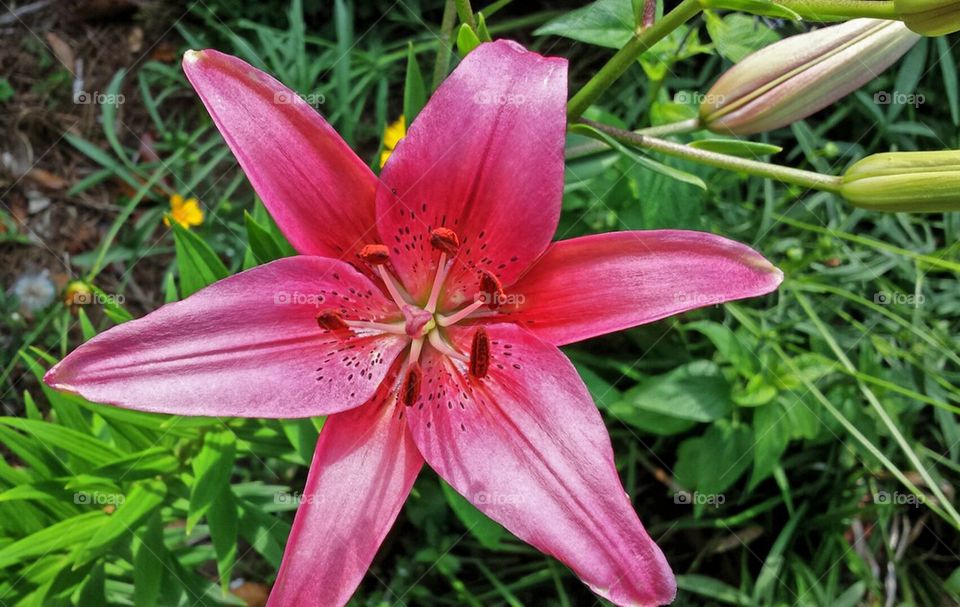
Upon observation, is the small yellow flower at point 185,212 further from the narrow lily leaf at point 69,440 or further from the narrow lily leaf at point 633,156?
the narrow lily leaf at point 633,156

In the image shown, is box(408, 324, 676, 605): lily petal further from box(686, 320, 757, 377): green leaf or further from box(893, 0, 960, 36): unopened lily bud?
box(686, 320, 757, 377): green leaf

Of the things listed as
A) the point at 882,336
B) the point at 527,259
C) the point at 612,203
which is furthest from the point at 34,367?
the point at 882,336

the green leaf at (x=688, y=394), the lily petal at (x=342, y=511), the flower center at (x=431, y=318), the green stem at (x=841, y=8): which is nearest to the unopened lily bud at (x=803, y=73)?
the green stem at (x=841, y=8)

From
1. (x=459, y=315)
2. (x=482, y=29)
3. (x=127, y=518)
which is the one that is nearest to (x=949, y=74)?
(x=482, y=29)

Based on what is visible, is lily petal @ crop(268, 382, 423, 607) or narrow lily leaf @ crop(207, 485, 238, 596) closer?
lily petal @ crop(268, 382, 423, 607)

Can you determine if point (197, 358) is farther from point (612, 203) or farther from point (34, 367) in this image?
point (612, 203)

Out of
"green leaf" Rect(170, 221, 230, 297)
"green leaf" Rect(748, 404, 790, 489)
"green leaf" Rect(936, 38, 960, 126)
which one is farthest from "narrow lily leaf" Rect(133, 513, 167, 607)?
"green leaf" Rect(936, 38, 960, 126)
